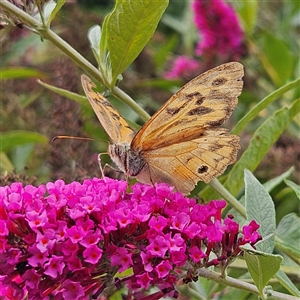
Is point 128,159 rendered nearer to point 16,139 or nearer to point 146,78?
point 16,139

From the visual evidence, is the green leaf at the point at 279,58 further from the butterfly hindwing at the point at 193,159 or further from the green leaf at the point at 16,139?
the butterfly hindwing at the point at 193,159

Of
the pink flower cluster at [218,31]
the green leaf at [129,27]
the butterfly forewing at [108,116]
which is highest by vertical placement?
the pink flower cluster at [218,31]

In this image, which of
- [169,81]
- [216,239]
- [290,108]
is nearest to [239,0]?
[169,81]

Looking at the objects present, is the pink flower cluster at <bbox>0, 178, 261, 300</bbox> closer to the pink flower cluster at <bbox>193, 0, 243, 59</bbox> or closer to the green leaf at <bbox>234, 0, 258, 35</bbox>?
the pink flower cluster at <bbox>193, 0, 243, 59</bbox>

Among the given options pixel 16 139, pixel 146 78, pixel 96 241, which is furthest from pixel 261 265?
pixel 146 78

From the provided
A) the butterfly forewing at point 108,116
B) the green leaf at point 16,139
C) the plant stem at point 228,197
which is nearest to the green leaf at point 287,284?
the plant stem at point 228,197

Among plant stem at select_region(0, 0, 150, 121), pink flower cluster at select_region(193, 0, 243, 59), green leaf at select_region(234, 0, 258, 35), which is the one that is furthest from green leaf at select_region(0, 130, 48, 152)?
green leaf at select_region(234, 0, 258, 35)
